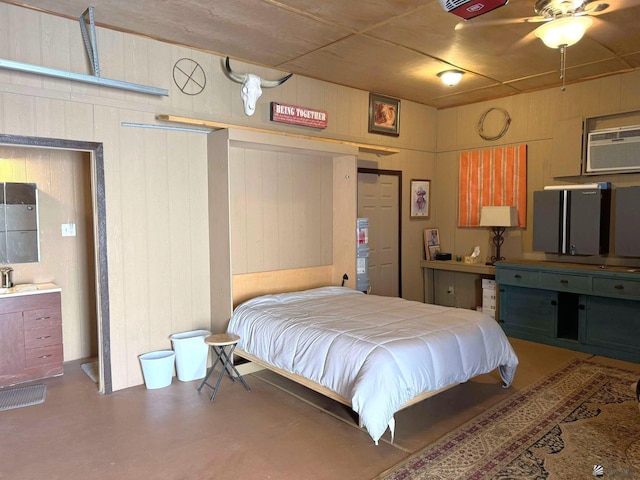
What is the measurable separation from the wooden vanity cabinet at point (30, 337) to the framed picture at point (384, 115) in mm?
4065

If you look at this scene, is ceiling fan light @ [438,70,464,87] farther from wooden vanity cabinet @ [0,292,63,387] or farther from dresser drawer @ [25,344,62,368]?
dresser drawer @ [25,344,62,368]

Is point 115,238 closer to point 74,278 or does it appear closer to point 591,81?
point 74,278

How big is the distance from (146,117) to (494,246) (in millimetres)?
4512

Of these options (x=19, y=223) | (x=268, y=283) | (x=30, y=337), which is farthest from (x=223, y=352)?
(x=19, y=223)

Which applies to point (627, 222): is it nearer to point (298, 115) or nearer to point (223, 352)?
point (298, 115)

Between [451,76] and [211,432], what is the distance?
4.16 meters

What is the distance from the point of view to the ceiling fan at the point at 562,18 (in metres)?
3.22

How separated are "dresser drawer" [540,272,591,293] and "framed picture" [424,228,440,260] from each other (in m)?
1.76

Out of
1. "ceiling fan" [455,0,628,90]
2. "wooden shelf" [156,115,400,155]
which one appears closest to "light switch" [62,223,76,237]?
"wooden shelf" [156,115,400,155]

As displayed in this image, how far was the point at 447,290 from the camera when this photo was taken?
21.3 feet

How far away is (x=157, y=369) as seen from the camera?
3.80 metres

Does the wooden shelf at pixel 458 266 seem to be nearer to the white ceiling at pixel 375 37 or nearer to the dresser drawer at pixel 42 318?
the white ceiling at pixel 375 37

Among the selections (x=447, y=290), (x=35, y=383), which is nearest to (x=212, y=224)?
(x=35, y=383)

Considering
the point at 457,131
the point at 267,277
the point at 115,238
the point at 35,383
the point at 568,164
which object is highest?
the point at 457,131
